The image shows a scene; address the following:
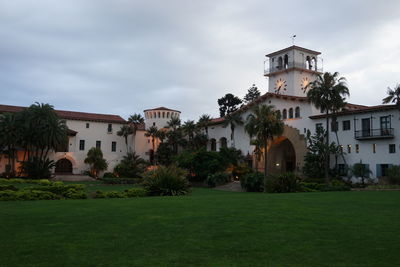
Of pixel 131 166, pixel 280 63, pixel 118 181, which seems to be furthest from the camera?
pixel 131 166

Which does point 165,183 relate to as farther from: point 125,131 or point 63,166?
point 63,166

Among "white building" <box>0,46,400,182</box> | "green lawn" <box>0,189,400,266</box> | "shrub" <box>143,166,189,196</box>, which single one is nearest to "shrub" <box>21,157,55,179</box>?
"white building" <box>0,46,400,182</box>

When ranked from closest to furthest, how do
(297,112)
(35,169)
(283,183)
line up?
(283,183)
(297,112)
(35,169)

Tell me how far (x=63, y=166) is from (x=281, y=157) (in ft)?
114

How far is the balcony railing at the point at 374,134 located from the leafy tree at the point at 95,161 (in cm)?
3828

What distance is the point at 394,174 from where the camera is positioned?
3506 cm

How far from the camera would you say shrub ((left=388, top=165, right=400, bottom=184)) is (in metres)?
Result: 34.8

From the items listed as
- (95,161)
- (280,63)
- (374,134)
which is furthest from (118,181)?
(374,134)

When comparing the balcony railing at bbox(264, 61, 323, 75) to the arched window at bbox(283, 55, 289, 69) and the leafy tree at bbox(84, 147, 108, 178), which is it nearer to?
the arched window at bbox(283, 55, 289, 69)

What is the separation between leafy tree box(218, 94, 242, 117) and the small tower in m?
14.4

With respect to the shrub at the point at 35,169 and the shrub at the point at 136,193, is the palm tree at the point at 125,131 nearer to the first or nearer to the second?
the shrub at the point at 35,169

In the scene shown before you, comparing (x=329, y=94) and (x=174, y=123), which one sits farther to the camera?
(x=174, y=123)

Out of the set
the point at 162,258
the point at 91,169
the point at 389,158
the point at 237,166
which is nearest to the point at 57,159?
the point at 91,169

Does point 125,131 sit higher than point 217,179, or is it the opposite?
point 125,131
